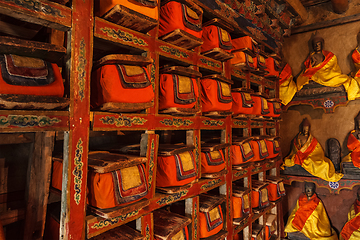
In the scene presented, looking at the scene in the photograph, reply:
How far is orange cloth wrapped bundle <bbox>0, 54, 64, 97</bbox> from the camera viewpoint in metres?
1.38

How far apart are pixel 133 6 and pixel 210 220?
8.45ft

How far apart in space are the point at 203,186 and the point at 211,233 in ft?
2.04

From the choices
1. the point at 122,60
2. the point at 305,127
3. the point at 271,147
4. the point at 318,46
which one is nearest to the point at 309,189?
the point at 305,127

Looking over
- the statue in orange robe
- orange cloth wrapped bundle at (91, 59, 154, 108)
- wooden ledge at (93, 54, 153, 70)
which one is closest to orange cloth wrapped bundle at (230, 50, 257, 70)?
wooden ledge at (93, 54, 153, 70)

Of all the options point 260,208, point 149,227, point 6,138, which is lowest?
point 260,208

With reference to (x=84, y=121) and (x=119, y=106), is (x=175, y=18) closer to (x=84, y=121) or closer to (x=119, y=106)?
(x=119, y=106)

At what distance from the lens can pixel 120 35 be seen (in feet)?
6.60

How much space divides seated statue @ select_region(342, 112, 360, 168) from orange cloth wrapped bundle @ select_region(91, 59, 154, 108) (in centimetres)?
500

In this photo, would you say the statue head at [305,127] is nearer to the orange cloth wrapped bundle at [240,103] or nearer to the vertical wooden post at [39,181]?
the orange cloth wrapped bundle at [240,103]

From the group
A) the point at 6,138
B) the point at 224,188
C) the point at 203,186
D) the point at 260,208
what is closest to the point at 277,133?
the point at 260,208

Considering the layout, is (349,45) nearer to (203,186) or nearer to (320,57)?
(320,57)

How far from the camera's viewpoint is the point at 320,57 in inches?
214

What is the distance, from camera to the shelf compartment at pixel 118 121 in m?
1.83

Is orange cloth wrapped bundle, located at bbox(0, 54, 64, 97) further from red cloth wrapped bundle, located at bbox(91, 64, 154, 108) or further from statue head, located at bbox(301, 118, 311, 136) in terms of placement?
statue head, located at bbox(301, 118, 311, 136)
